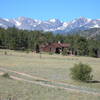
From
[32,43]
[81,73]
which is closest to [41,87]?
[81,73]

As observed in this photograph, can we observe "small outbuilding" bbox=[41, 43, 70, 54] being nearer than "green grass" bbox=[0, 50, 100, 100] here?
No

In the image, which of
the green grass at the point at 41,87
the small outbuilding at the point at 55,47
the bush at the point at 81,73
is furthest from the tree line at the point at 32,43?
the bush at the point at 81,73


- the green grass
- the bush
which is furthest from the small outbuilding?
the bush

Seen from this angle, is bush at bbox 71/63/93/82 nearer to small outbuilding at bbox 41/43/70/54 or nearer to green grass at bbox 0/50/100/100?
green grass at bbox 0/50/100/100

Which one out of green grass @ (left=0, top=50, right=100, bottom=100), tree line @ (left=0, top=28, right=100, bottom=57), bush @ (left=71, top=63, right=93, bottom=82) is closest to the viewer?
green grass @ (left=0, top=50, right=100, bottom=100)

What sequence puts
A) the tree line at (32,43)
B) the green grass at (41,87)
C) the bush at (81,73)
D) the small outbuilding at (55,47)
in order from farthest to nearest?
the small outbuilding at (55,47), the tree line at (32,43), the bush at (81,73), the green grass at (41,87)

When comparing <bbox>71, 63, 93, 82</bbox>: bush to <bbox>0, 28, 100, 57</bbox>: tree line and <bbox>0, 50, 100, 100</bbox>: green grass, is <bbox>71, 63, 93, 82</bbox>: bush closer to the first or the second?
<bbox>0, 50, 100, 100</bbox>: green grass

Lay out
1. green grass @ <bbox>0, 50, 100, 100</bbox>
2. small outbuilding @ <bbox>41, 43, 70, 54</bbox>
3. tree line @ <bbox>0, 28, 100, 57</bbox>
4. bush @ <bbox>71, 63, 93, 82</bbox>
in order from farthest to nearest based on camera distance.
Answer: small outbuilding @ <bbox>41, 43, 70, 54</bbox> → tree line @ <bbox>0, 28, 100, 57</bbox> → bush @ <bbox>71, 63, 93, 82</bbox> → green grass @ <bbox>0, 50, 100, 100</bbox>

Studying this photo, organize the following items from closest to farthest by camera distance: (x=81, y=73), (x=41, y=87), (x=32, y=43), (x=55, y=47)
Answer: (x=41, y=87) < (x=81, y=73) < (x=32, y=43) < (x=55, y=47)

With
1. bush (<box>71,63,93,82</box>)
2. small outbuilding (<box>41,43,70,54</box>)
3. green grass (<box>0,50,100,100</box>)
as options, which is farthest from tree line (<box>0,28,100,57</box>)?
bush (<box>71,63,93,82</box>)

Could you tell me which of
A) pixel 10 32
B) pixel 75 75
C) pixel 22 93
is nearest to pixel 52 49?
pixel 10 32

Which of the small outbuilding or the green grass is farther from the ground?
the small outbuilding

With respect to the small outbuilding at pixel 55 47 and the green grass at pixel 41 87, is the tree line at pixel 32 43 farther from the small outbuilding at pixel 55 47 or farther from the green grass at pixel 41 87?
the green grass at pixel 41 87

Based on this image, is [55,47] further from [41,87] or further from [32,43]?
[41,87]
